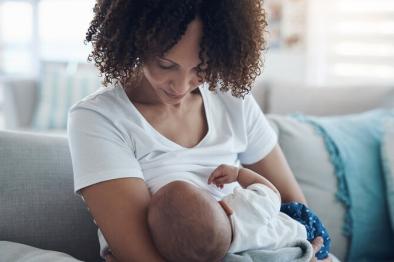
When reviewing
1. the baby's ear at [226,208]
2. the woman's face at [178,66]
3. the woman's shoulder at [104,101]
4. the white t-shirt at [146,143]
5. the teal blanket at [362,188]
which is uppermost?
the woman's face at [178,66]

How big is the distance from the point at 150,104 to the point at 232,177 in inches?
9.3

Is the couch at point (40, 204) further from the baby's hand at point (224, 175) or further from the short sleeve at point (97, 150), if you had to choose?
the baby's hand at point (224, 175)

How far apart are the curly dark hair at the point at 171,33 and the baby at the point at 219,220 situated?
9.2 inches

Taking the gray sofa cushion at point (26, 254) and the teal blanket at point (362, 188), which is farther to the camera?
the teal blanket at point (362, 188)

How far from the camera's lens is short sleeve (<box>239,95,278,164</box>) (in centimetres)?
133

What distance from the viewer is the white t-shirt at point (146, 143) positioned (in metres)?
1.05

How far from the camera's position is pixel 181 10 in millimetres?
1018

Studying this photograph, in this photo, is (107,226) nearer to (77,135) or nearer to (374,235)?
(77,135)

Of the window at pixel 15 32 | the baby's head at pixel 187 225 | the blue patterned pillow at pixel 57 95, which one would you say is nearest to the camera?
the baby's head at pixel 187 225

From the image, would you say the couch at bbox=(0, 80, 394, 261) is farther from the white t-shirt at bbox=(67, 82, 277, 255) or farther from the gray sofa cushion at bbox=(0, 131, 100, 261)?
the white t-shirt at bbox=(67, 82, 277, 255)

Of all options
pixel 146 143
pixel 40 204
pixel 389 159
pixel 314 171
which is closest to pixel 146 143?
pixel 146 143

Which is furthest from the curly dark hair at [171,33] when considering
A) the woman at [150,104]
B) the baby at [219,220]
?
the baby at [219,220]

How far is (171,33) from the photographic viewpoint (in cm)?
101

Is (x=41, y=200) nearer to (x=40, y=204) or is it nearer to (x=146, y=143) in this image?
(x=40, y=204)
